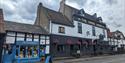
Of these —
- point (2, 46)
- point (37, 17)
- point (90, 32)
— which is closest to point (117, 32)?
point (90, 32)

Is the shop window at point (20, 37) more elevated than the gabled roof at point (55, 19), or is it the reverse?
the gabled roof at point (55, 19)

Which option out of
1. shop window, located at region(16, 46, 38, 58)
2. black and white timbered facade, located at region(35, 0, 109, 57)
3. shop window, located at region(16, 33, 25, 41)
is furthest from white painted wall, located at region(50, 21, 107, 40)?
shop window, located at region(16, 46, 38, 58)

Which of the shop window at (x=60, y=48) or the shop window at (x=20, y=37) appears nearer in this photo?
the shop window at (x=20, y=37)

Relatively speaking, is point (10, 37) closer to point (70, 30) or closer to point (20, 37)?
point (20, 37)

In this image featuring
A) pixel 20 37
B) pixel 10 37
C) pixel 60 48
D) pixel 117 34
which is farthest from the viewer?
pixel 117 34

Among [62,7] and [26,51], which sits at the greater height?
[62,7]

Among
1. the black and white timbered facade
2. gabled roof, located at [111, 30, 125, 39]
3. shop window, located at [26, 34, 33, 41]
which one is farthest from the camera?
gabled roof, located at [111, 30, 125, 39]

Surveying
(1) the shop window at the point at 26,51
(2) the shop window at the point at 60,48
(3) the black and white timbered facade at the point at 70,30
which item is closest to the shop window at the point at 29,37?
(3) the black and white timbered facade at the point at 70,30

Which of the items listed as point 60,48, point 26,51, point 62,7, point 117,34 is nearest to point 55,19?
point 60,48

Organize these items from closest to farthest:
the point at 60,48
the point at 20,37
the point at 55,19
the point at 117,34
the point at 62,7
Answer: the point at 20,37 → the point at 60,48 → the point at 55,19 → the point at 62,7 → the point at 117,34

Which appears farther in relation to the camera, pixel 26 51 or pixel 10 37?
pixel 10 37

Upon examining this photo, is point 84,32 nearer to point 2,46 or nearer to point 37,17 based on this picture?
point 37,17

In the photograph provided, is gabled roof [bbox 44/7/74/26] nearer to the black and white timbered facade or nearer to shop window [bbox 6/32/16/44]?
the black and white timbered facade

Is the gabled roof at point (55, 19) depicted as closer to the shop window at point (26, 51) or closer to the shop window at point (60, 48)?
the shop window at point (60, 48)
